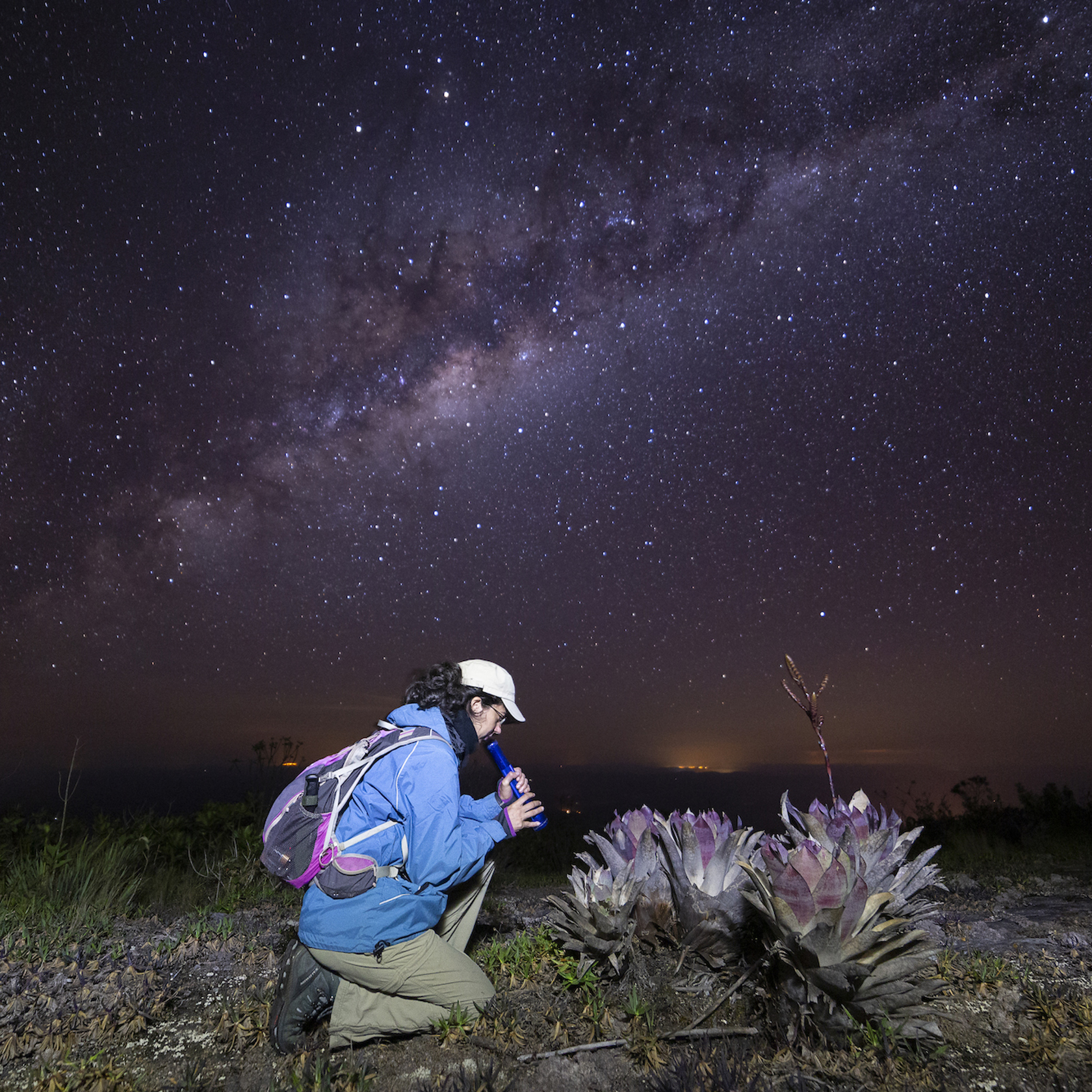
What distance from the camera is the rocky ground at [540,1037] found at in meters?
2.12

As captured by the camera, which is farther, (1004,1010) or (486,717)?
(486,717)

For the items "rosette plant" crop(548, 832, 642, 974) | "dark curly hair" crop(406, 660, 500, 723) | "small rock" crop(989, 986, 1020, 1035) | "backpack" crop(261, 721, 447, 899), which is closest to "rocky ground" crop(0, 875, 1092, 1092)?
"small rock" crop(989, 986, 1020, 1035)

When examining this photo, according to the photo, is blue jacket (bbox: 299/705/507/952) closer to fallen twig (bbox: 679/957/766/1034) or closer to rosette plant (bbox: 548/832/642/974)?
rosette plant (bbox: 548/832/642/974)

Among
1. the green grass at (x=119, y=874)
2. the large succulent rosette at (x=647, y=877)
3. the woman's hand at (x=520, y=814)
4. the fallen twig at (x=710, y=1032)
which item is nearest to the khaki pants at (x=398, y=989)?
the woman's hand at (x=520, y=814)

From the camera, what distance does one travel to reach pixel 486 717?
11.3ft

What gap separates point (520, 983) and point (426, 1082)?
0.70 metres

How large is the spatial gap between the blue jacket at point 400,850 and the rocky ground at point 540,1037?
39cm

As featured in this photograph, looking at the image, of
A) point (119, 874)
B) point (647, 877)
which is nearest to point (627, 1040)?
point (647, 877)

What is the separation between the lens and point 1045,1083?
2.06 meters

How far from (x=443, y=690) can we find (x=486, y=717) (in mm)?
297

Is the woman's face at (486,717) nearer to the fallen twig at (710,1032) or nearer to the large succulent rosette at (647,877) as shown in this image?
the large succulent rosette at (647,877)

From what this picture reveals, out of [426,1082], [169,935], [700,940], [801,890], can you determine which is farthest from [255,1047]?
[801,890]

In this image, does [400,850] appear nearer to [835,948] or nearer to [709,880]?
[709,880]

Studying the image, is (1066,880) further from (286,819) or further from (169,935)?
(169,935)
